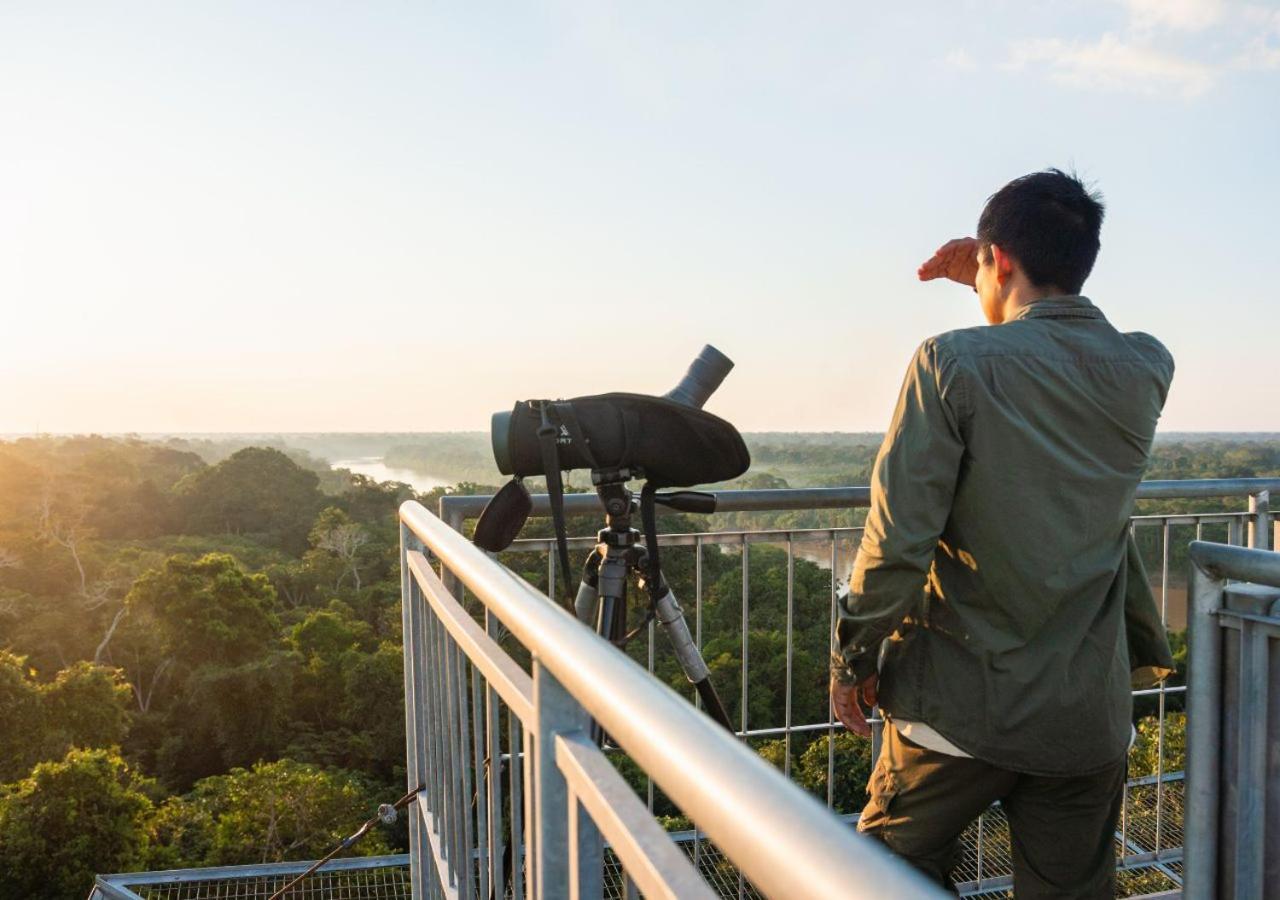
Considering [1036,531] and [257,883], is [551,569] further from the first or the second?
[257,883]

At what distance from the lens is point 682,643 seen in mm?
2250

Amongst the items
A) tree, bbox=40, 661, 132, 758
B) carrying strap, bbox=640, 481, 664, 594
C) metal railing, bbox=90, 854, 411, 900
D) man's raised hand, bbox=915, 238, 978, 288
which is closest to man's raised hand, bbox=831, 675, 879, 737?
carrying strap, bbox=640, 481, 664, 594

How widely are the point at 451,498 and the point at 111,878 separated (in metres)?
17.7

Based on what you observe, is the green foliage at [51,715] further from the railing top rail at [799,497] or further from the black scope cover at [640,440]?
the black scope cover at [640,440]

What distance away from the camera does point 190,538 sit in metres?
44.6

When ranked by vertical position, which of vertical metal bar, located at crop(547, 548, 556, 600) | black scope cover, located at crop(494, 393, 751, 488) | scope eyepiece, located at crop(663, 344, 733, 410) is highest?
scope eyepiece, located at crop(663, 344, 733, 410)

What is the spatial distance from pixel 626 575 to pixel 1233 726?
3.76 feet

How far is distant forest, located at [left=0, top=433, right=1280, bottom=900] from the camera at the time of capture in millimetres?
20625

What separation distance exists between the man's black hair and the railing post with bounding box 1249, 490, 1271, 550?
73.3 inches

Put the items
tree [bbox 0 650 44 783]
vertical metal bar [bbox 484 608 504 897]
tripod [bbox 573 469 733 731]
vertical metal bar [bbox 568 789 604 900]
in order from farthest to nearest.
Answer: tree [bbox 0 650 44 783] < tripod [bbox 573 469 733 731] < vertical metal bar [bbox 484 608 504 897] < vertical metal bar [bbox 568 789 604 900]

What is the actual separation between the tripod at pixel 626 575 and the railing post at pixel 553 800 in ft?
3.73

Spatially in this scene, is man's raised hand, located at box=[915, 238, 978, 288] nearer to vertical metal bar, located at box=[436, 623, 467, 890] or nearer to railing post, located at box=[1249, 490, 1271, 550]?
vertical metal bar, located at box=[436, 623, 467, 890]

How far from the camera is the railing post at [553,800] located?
0.86m

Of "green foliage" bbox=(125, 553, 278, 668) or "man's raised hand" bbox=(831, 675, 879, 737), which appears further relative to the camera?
"green foliage" bbox=(125, 553, 278, 668)
